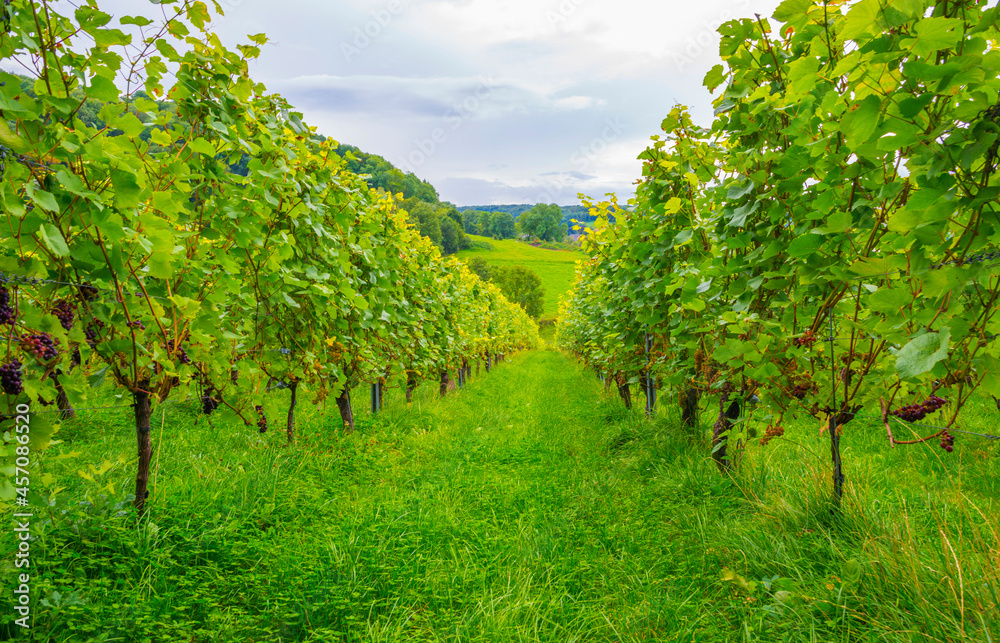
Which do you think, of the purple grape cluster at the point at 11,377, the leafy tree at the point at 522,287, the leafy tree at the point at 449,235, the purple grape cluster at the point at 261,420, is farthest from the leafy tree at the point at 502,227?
the purple grape cluster at the point at 11,377

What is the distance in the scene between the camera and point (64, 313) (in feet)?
6.64

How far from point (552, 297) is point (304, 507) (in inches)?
2013

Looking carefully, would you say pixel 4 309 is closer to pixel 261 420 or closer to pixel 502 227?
pixel 261 420

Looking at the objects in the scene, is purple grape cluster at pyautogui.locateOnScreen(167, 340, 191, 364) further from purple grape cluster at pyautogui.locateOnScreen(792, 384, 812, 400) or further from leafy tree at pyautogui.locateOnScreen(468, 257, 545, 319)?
leafy tree at pyautogui.locateOnScreen(468, 257, 545, 319)

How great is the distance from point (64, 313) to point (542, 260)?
68.8 meters

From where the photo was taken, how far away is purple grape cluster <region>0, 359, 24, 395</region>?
1.71 metres

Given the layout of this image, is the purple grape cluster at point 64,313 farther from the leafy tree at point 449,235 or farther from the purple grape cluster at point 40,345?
the leafy tree at point 449,235

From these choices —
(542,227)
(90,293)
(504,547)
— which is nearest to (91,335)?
(90,293)

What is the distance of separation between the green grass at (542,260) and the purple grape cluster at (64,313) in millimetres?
48711

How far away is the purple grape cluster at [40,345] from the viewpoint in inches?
69.3

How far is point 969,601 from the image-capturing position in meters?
2.02

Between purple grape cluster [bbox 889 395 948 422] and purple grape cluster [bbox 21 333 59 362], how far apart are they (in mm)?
3643

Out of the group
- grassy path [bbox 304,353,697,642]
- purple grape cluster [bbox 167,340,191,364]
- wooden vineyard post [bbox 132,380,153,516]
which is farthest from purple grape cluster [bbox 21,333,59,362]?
grassy path [bbox 304,353,697,642]

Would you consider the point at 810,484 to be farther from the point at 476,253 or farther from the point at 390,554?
the point at 476,253
